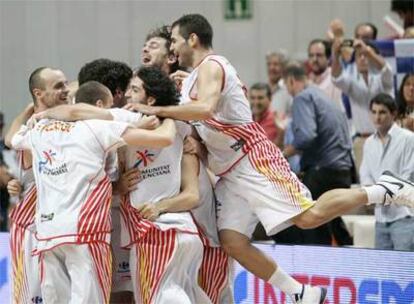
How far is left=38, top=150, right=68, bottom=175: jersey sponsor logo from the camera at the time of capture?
6.10 metres

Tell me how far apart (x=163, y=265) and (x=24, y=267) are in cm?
97

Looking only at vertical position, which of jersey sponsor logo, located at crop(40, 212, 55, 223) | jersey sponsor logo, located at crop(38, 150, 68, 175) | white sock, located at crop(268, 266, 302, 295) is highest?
jersey sponsor logo, located at crop(38, 150, 68, 175)

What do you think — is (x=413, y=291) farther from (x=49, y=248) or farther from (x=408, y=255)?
(x=49, y=248)

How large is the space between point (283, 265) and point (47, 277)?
2131mm

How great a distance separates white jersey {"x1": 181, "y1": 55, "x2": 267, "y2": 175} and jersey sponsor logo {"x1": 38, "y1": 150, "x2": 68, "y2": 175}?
0.98 metres

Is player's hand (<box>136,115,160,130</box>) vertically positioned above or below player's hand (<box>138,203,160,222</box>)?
above

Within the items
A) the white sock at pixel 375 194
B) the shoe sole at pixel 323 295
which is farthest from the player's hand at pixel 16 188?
the white sock at pixel 375 194

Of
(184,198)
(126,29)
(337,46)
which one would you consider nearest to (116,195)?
(184,198)

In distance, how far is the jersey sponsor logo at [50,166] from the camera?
6.10 m

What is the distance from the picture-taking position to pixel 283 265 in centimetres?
776

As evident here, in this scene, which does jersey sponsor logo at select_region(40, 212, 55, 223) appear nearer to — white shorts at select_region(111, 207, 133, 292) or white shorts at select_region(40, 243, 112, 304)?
white shorts at select_region(40, 243, 112, 304)

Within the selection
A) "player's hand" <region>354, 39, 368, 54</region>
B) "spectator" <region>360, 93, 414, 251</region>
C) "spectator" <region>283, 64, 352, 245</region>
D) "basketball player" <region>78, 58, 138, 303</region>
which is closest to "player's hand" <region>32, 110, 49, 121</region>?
"basketball player" <region>78, 58, 138, 303</region>

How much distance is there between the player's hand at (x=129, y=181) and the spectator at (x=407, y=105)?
3403 millimetres

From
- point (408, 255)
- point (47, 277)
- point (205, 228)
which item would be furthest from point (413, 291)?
point (47, 277)
